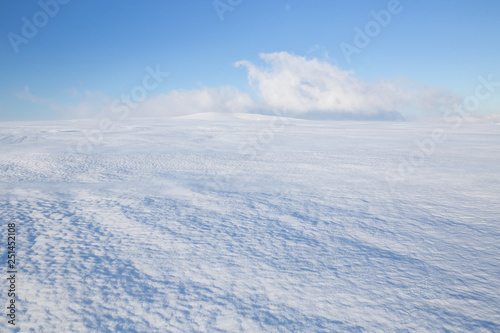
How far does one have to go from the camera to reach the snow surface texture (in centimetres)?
208

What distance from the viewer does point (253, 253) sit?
294cm

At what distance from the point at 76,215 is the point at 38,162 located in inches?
186

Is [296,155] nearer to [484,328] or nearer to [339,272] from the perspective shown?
[339,272]

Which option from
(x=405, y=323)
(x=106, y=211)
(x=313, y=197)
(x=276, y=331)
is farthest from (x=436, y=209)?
(x=106, y=211)

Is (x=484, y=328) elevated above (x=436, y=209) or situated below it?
below

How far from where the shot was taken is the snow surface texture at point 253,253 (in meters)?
2.08

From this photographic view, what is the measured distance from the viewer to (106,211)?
13.2 ft

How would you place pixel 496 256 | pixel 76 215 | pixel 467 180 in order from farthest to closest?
pixel 467 180 → pixel 76 215 → pixel 496 256

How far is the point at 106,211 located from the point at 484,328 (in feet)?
14.9

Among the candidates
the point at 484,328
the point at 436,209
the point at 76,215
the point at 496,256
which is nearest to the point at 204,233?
the point at 76,215

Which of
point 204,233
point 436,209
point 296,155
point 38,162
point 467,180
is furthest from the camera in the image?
point 296,155

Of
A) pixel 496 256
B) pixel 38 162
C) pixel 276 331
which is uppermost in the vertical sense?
pixel 38 162

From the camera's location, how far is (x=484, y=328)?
1.95 metres

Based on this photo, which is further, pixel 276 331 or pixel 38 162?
pixel 38 162
